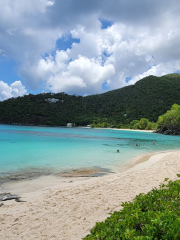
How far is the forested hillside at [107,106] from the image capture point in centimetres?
11948


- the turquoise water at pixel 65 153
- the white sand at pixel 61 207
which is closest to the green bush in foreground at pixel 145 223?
the white sand at pixel 61 207

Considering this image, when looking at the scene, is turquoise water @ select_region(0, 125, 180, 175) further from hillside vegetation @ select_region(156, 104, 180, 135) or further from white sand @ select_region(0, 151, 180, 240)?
hillside vegetation @ select_region(156, 104, 180, 135)

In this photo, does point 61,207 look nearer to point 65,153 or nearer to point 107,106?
point 65,153

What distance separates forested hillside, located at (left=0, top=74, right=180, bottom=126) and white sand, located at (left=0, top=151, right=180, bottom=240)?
111 m

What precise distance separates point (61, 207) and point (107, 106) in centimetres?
13786

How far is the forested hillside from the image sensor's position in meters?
119

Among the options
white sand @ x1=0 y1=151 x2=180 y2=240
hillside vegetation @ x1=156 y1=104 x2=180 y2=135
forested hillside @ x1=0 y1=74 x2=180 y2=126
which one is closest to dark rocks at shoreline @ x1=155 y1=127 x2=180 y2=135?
hillside vegetation @ x1=156 y1=104 x2=180 y2=135

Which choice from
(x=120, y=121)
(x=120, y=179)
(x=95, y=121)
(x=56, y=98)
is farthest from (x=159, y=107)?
(x=120, y=179)

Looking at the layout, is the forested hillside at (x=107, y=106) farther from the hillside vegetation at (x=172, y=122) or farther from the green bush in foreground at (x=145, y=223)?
the green bush in foreground at (x=145, y=223)

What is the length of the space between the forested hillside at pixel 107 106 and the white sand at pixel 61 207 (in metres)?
111

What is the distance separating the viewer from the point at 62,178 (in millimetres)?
11906

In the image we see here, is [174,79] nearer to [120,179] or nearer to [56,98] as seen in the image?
[56,98]

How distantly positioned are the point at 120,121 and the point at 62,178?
118 metres

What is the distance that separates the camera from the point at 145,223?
4223 mm
